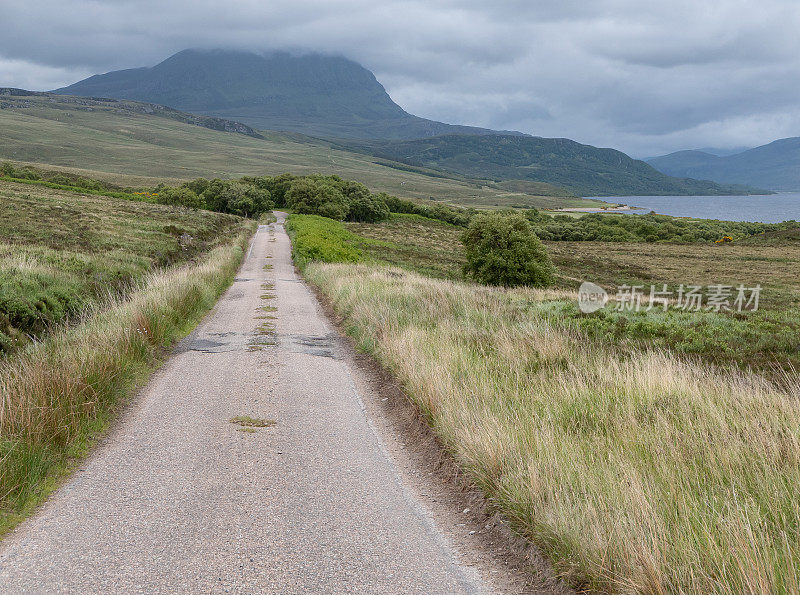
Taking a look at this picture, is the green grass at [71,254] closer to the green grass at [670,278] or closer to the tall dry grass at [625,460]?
the tall dry grass at [625,460]

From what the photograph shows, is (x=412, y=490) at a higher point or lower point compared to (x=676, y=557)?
lower

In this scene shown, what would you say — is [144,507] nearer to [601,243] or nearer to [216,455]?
[216,455]

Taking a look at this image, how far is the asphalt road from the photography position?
3609 millimetres

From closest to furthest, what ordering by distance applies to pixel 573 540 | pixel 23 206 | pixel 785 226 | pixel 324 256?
1. pixel 573 540
2. pixel 324 256
3. pixel 23 206
4. pixel 785 226

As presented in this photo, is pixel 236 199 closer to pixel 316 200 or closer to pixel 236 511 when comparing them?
pixel 316 200

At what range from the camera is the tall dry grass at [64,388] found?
4.70 metres

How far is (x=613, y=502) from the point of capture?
3.81m

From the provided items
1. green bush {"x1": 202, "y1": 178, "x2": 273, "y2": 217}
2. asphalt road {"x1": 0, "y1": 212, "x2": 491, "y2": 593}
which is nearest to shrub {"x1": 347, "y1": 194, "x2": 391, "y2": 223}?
green bush {"x1": 202, "y1": 178, "x2": 273, "y2": 217}

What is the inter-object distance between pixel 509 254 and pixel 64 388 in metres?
31.9

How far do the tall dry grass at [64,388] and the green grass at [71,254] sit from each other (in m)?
2.58

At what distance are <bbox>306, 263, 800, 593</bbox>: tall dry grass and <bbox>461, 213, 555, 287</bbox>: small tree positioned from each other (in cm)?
2755

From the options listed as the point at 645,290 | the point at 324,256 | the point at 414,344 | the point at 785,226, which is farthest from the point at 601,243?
the point at 414,344

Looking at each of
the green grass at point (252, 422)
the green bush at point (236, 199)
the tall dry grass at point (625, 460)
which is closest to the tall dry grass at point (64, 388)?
the green grass at point (252, 422)

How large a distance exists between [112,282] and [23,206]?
30.1 meters
